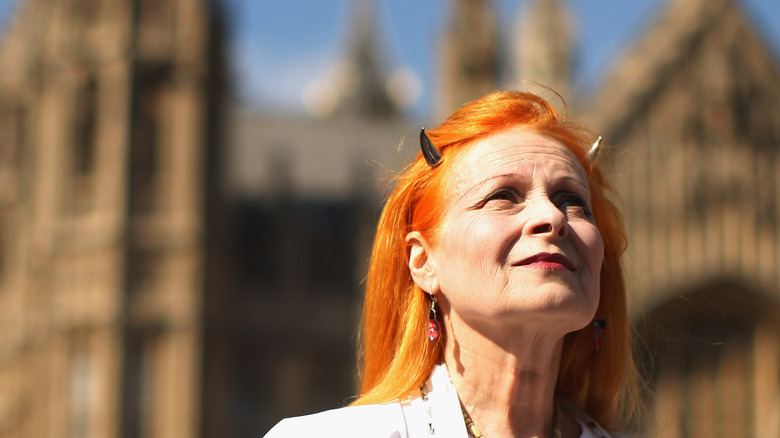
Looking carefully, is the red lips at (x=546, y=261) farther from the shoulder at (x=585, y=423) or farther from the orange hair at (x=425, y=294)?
the shoulder at (x=585, y=423)

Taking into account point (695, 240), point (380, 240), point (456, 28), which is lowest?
point (380, 240)

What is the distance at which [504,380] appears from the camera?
209 cm

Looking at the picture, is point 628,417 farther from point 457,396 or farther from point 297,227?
point 297,227

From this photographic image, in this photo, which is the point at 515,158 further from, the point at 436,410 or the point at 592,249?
the point at 436,410

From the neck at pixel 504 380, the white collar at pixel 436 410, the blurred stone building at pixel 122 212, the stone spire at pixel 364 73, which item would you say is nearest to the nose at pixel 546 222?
the neck at pixel 504 380

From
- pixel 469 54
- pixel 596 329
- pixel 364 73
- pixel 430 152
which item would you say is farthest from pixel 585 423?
pixel 364 73

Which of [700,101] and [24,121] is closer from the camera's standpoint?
[700,101]

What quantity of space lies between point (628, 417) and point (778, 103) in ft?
60.6

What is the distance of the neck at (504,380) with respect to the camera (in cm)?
208

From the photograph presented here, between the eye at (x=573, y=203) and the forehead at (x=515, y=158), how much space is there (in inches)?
1.3

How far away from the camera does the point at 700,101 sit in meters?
19.6

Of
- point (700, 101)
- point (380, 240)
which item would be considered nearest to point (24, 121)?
point (700, 101)

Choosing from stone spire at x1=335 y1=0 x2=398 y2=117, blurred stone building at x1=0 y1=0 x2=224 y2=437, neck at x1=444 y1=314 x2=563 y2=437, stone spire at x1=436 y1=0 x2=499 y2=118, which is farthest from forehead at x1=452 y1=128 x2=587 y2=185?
stone spire at x1=335 y1=0 x2=398 y2=117

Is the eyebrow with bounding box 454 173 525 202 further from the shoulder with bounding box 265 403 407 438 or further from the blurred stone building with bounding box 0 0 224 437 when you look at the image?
the blurred stone building with bounding box 0 0 224 437
